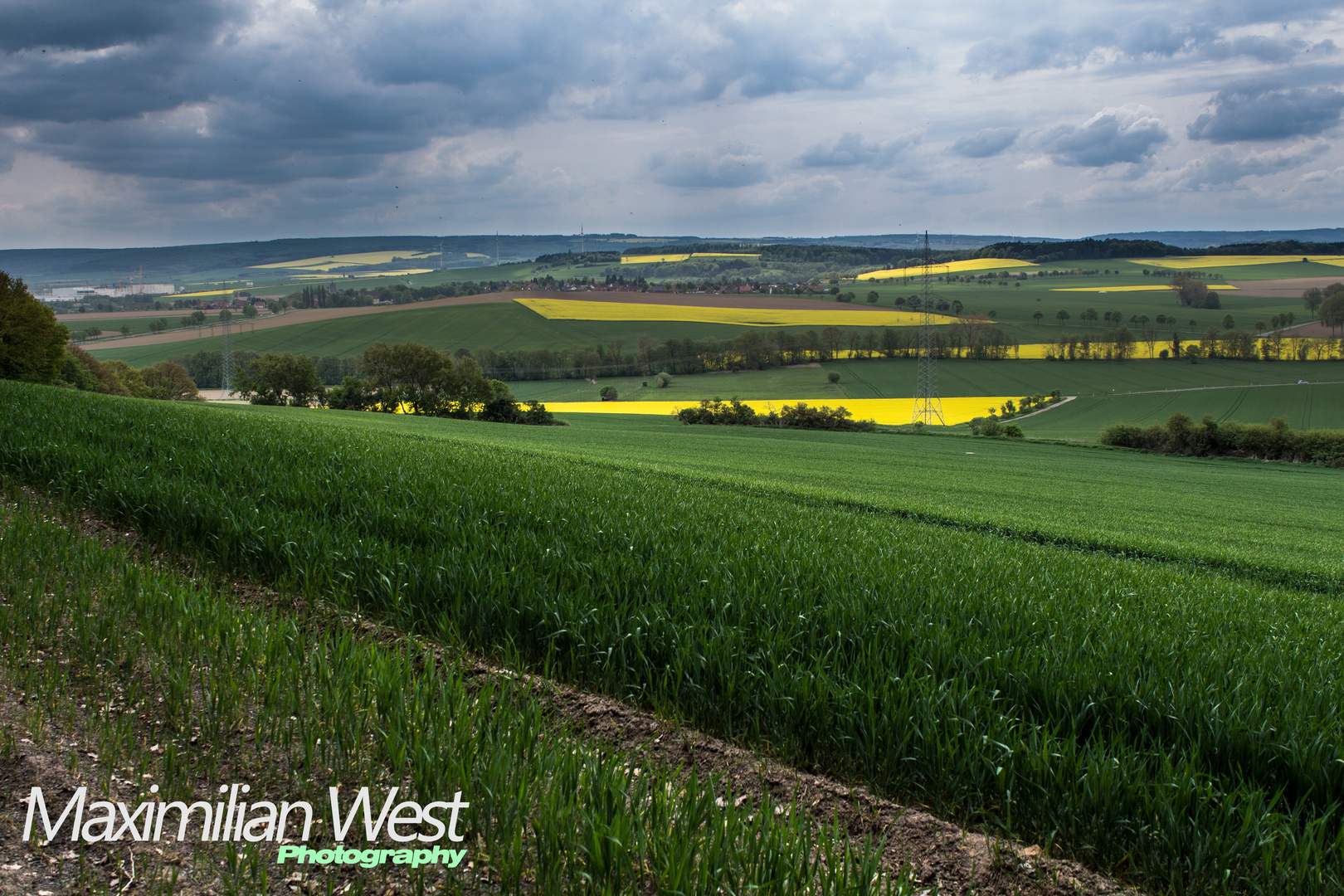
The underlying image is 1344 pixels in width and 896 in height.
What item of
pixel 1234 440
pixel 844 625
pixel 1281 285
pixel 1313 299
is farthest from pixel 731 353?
pixel 1281 285

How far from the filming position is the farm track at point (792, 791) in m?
3.02

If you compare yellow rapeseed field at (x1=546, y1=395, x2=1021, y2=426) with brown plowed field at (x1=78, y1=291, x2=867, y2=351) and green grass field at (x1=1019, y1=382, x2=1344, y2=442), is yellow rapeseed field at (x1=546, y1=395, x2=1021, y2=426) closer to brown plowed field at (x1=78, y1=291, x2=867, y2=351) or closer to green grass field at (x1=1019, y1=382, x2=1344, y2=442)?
green grass field at (x1=1019, y1=382, x2=1344, y2=442)

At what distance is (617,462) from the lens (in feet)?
82.6

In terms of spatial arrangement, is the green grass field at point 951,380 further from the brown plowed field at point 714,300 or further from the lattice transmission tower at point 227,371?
the brown plowed field at point 714,300

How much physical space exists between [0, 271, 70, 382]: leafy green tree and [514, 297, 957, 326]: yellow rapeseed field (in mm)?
89120

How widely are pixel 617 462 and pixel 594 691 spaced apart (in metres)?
20.7

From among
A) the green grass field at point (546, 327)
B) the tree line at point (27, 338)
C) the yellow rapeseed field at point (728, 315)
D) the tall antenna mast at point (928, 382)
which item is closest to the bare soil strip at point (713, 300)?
the yellow rapeseed field at point (728, 315)

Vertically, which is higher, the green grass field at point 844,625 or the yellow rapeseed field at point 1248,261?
the yellow rapeseed field at point 1248,261

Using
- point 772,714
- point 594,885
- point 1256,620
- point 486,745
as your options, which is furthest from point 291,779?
point 1256,620

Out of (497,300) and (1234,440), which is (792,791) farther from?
(497,300)

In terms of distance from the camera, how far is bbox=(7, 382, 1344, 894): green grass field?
11.1ft

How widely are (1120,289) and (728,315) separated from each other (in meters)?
98.0

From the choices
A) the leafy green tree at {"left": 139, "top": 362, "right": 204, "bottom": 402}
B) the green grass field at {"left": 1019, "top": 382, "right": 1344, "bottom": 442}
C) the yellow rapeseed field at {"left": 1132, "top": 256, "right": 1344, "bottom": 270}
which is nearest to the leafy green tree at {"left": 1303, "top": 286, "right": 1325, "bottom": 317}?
the green grass field at {"left": 1019, "top": 382, "right": 1344, "bottom": 442}

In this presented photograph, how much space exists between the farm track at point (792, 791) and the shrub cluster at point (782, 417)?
205 ft
